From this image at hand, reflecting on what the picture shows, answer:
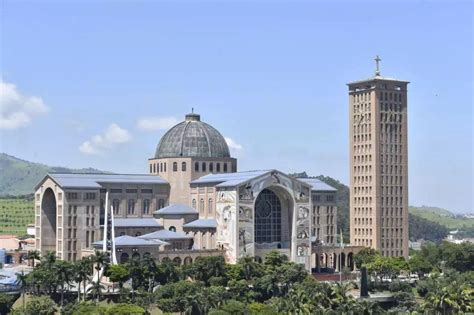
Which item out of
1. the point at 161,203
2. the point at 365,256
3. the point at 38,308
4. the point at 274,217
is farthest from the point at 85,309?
the point at 365,256

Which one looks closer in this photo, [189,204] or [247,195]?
[247,195]

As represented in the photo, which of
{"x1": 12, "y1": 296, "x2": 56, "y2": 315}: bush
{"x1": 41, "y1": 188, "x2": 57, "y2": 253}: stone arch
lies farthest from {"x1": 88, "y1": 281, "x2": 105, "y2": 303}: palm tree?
{"x1": 41, "y1": 188, "x2": 57, "y2": 253}: stone arch

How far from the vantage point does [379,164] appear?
129 meters

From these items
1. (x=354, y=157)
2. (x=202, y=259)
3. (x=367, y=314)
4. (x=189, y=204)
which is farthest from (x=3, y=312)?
(x=354, y=157)

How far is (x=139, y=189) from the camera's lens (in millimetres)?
122500

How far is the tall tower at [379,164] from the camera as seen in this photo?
129 m

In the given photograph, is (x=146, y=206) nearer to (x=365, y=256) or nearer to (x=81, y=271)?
(x=365, y=256)

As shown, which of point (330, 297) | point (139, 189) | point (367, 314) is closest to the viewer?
point (367, 314)

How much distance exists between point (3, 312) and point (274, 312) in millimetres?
25267

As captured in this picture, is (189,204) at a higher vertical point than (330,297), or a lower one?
higher

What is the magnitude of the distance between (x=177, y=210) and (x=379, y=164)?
29.1 metres

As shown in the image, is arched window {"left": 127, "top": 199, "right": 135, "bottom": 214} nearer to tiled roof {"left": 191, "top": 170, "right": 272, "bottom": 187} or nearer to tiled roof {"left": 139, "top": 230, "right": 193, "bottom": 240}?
tiled roof {"left": 139, "top": 230, "right": 193, "bottom": 240}

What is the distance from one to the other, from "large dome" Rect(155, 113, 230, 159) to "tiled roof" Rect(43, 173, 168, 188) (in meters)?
4.26

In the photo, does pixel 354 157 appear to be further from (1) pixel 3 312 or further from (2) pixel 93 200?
(1) pixel 3 312
